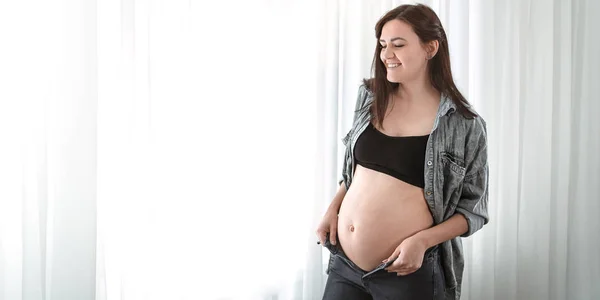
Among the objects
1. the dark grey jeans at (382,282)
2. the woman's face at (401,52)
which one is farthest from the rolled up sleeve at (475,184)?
the woman's face at (401,52)

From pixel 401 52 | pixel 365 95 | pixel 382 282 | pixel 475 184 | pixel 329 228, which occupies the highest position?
pixel 401 52

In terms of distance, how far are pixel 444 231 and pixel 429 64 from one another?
0.44 metres

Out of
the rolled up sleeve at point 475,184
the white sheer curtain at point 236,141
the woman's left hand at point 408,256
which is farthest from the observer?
the white sheer curtain at point 236,141

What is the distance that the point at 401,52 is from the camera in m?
1.67

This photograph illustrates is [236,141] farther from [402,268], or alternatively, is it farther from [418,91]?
[402,268]

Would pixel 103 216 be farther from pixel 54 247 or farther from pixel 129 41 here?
pixel 129 41

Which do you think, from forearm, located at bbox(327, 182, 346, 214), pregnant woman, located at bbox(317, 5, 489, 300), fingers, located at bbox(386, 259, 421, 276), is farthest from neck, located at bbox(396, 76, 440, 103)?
fingers, located at bbox(386, 259, 421, 276)

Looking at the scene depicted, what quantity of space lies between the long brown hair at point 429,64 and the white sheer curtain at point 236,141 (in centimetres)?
45

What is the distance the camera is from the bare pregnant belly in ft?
5.47

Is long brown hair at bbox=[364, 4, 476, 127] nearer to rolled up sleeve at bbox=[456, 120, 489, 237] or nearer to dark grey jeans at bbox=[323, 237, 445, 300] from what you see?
rolled up sleeve at bbox=[456, 120, 489, 237]

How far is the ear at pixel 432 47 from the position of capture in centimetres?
170

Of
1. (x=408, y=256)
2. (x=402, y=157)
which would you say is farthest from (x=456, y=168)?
(x=408, y=256)

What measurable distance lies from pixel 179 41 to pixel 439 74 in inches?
30.0

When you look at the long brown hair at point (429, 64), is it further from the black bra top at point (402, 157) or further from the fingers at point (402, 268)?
the fingers at point (402, 268)
